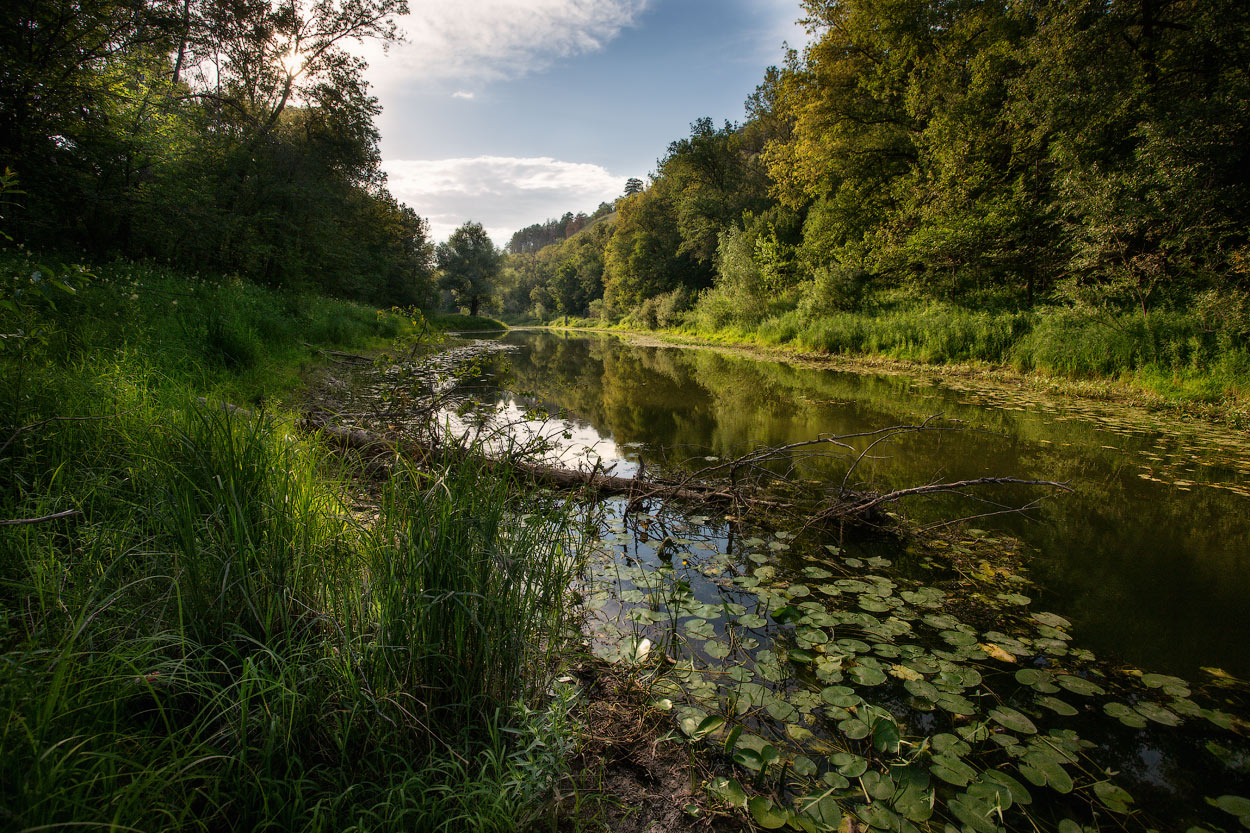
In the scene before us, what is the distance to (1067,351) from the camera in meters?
10.1

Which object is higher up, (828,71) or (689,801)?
(828,71)

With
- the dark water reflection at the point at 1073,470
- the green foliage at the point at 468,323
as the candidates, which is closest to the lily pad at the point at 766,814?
the dark water reflection at the point at 1073,470

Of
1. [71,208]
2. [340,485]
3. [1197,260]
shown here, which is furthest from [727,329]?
[340,485]

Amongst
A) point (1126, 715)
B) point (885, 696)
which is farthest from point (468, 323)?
point (1126, 715)

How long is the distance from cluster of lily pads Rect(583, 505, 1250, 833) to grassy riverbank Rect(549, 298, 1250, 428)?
7837mm

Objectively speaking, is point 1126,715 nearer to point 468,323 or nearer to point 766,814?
point 766,814

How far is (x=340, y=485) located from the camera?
2688 mm

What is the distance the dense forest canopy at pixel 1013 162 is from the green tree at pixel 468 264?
96.9 ft

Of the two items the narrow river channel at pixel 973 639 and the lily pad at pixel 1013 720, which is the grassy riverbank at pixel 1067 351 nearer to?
the narrow river channel at pixel 973 639

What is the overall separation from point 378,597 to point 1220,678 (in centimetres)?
388

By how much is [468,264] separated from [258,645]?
2020 inches

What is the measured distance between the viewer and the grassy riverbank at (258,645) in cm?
112

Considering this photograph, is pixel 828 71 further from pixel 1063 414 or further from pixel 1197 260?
pixel 1063 414

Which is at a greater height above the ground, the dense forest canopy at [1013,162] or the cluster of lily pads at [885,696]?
the dense forest canopy at [1013,162]
